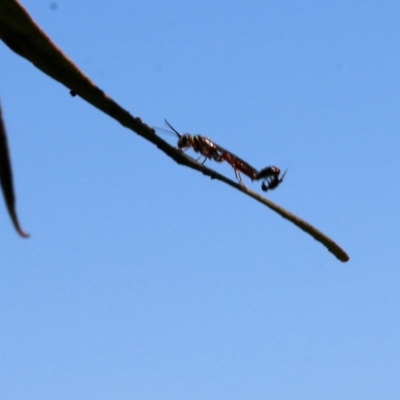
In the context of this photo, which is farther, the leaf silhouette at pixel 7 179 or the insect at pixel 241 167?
the insect at pixel 241 167

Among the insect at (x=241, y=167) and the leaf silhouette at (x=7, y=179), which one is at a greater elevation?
the insect at (x=241, y=167)

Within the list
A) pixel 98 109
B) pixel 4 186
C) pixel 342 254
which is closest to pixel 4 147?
pixel 4 186

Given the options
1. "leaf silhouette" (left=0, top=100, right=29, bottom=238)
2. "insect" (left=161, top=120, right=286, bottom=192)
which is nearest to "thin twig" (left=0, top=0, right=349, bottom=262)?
"insect" (left=161, top=120, right=286, bottom=192)

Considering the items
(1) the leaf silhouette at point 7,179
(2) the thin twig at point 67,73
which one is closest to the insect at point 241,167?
(2) the thin twig at point 67,73

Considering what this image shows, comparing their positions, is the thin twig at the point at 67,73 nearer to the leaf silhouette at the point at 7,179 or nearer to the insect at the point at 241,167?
the insect at the point at 241,167

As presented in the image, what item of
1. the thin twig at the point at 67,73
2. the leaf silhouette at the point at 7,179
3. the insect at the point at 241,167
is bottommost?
the leaf silhouette at the point at 7,179

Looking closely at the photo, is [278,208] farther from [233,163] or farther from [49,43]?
[233,163]

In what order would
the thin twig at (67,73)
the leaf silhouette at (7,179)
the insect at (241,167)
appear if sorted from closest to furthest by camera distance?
1. the leaf silhouette at (7,179)
2. the thin twig at (67,73)
3. the insect at (241,167)

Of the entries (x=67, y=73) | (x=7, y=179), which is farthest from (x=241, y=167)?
(x=7, y=179)

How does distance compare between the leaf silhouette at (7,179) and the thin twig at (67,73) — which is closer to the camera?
the leaf silhouette at (7,179)

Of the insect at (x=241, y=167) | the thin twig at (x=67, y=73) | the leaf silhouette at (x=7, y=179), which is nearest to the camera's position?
the leaf silhouette at (x=7, y=179)

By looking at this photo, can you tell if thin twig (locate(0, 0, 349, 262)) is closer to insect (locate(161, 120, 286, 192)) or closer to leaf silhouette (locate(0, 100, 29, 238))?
insect (locate(161, 120, 286, 192))
